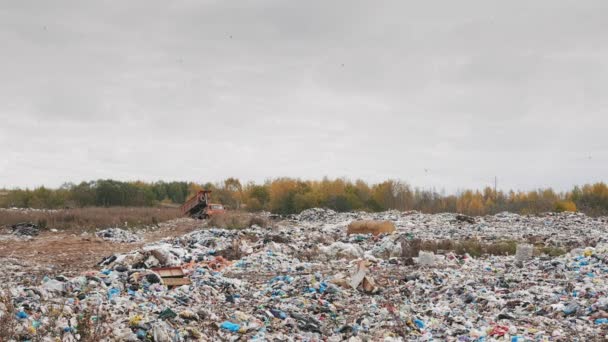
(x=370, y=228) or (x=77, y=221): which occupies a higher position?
(x=77, y=221)

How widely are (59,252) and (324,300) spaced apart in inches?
317

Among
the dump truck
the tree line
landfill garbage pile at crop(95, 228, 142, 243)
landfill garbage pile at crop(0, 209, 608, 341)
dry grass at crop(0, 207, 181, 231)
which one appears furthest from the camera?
the tree line

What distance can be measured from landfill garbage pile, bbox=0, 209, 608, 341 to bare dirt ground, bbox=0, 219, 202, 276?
113 cm

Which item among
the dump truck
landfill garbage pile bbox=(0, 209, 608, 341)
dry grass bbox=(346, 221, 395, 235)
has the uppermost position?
the dump truck

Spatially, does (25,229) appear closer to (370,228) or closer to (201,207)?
(201,207)

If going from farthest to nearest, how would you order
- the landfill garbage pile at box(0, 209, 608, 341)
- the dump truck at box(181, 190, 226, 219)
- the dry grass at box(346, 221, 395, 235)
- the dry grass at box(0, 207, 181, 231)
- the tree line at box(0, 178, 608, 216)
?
the tree line at box(0, 178, 608, 216) < the dump truck at box(181, 190, 226, 219) < the dry grass at box(0, 207, 181, 231) < the dry grass at box(346, 221, 395, 235) < the landfill garbage pile at box(0, 209, 608, 341)

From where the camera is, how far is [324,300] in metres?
6.41

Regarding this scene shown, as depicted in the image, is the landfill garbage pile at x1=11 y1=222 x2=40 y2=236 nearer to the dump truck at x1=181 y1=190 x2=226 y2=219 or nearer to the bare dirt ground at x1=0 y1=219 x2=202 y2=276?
the bare dirt ground at x1=0 y1=219 x2=202 y2=276

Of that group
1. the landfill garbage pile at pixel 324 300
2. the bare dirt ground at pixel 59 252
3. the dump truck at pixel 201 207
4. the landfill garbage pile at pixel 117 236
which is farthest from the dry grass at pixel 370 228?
the dump truck at pixel 201 207

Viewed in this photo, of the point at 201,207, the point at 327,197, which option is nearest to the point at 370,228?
the point at 201,207

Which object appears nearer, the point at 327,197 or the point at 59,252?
the point at 59,252

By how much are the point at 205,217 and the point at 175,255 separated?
605 inches

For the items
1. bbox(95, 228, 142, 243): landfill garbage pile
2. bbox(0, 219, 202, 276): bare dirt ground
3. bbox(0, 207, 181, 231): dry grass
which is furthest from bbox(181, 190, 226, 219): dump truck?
bbox(95, 228, 142, 243): landfill garbage pile

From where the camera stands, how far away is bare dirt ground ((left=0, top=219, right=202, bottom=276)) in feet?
31.0
